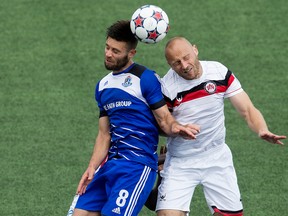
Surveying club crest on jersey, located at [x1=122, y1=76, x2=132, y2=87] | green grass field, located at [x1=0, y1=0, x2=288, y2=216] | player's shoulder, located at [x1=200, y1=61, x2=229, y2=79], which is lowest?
green grass field, located at [x1=0, y1=0, x2=288, y2=216]

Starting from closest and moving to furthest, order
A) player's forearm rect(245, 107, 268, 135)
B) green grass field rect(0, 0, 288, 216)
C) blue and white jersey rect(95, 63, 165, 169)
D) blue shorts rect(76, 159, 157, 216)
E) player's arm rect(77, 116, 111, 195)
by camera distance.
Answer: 1. blue shorts rect(76, 159, 157, 216)
2. blue and white jersey rect(95, 63, 165, 169)
3. player's forearm rect(245, 107, 268, 135)
4. player's arm rect(77, 116, 111, 195)
5. green grass field rect(0, 0, 288, 216)

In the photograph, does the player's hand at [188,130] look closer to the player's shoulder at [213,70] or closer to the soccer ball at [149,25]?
the player's shoulder at [213,70]

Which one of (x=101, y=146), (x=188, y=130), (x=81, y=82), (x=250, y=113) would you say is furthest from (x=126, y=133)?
(x=81, y=82)

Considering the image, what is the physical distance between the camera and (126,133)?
9070mm

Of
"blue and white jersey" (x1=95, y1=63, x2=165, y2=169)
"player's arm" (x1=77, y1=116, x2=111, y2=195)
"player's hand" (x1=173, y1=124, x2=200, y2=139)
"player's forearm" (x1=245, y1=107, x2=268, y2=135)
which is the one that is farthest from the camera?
"player's arm" (x1=77, y1=116, x2=111, y2=195)

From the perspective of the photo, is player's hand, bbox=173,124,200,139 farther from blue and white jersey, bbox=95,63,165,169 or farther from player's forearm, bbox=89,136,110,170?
player's forearm, bbox=89,136,110,170

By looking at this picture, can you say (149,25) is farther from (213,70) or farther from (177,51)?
(213,70)

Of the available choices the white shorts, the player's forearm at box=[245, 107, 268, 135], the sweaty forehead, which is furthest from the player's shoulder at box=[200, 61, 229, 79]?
the white shorts

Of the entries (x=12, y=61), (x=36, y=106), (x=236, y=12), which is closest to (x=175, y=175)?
(x=36, y=106)

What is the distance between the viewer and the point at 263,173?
11539 mm

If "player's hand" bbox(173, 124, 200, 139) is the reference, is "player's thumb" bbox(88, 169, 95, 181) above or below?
below

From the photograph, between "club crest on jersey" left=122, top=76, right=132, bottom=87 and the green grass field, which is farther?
the green grass field

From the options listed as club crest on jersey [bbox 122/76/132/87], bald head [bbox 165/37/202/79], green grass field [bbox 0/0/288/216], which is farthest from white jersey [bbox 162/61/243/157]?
green grass field [bbox 0/0/288/216]

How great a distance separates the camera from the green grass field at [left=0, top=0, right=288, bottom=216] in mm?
11258
